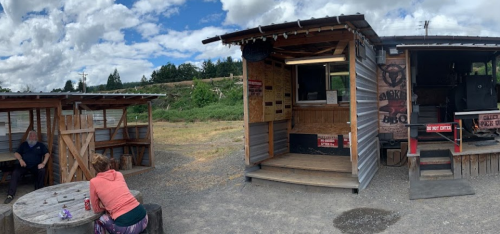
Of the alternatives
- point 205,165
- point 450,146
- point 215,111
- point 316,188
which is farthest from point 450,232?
point 215,111

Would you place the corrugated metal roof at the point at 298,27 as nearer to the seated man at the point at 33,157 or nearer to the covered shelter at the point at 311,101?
the covered shelter at the point at 311,101

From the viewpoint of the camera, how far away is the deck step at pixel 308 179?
242 inches

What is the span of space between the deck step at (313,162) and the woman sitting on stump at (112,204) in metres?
3.86

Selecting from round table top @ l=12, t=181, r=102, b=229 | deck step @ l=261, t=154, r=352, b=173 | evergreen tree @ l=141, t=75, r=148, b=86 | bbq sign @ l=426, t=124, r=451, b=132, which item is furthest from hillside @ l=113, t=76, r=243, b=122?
bbq sign @ l=426, t=124, r=451, b=132

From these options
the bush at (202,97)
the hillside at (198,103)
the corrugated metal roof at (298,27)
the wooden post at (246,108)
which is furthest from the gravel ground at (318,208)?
the bush at (202,97)

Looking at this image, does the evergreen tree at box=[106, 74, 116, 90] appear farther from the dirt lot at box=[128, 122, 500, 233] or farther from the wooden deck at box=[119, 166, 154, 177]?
the dirt lot at box=[128, 122, 500, 233]

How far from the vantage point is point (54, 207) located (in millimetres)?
4105

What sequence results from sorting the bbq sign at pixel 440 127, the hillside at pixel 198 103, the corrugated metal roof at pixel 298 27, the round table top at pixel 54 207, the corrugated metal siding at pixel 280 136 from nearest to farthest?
the round table top at pixel 54 207, the corrugated metal roof at pixel 298 27, the bbq sign at pixel 440 127, the corrugated metal siding at pixel 280 136, the hillside at pixel 198 103

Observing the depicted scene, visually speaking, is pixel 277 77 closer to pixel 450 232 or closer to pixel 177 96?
pixel 450 232

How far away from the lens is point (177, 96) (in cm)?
4678

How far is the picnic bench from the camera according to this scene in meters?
3.63

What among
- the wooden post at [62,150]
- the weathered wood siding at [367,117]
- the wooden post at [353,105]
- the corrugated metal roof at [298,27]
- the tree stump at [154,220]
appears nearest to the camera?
the tree stump at [154,220]

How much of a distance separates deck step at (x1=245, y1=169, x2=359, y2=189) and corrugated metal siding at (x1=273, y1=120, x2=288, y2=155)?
3.33 ft

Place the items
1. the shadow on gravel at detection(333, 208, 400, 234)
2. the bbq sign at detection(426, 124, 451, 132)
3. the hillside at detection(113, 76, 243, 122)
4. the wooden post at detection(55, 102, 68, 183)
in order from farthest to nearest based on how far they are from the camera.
Answer: the hillside at detection(113, 76, 243, 122)
the wooden post at detection(55, 102, 68, 183)
the bbq sign at detection(426, 124, 451, 132)
the shadow on gravel at detection(333, 208, 400, 234)
